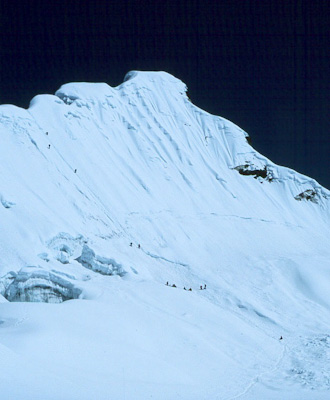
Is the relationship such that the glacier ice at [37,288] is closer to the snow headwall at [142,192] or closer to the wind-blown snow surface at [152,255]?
the wind-blown snow surface at [152,255]

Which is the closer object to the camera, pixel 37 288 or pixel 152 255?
pixel 37 288

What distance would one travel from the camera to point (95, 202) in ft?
106

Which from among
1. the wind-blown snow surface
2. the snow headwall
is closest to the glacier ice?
the wind-blown snow surface

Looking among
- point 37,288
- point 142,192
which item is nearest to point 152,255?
point 142,192

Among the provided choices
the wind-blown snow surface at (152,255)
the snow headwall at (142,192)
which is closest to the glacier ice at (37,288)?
the wind-blown snow surface at (152,255)

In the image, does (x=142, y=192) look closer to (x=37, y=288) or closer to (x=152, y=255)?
(x=152, y=255)

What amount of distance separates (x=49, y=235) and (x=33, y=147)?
10315 millimetres

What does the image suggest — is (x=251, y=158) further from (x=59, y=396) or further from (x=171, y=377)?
(x=59, y=396)

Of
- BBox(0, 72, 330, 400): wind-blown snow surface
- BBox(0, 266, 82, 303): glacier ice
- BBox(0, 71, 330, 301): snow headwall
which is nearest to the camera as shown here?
BBox(0, 72, 330, 400): wind-blown snow surface

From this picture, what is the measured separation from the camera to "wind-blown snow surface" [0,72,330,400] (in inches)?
499

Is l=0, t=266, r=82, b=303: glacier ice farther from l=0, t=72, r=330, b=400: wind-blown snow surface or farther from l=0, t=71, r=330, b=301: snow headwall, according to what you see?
l=0, t=71, r=330, b=301: snow headwall

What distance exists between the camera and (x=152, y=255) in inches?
1187

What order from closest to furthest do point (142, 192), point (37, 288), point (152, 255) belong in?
point (37, 288), point (152, 255), point (142, 192)

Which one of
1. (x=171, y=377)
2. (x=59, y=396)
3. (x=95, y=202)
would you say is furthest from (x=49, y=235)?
(x=59, y=396)
